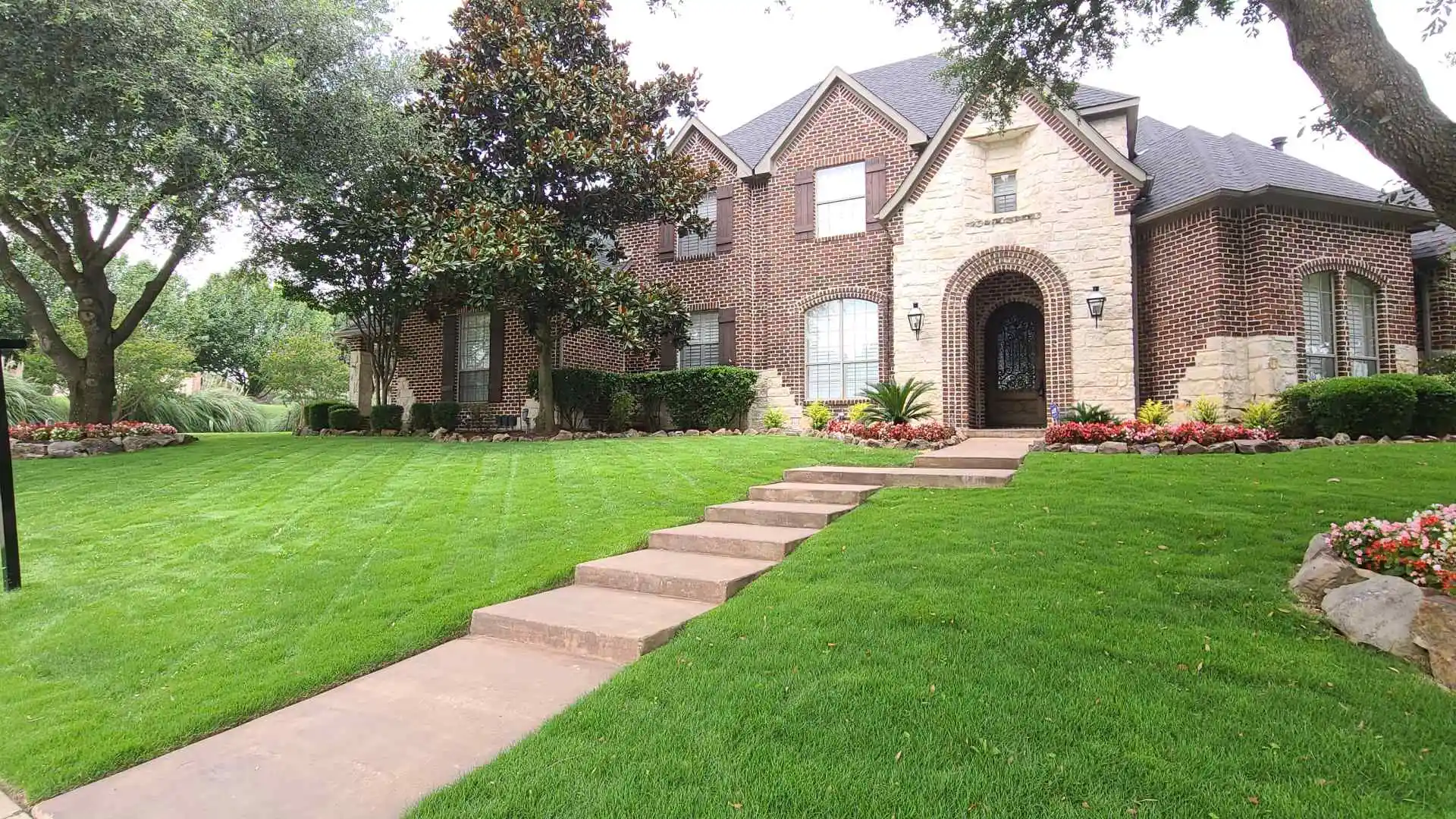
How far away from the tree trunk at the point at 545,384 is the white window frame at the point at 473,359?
3.57 metres

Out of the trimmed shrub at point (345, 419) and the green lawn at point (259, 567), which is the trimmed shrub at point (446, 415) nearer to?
the trimmed shrub at point (345, 419)

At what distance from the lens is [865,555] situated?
4.68 metres

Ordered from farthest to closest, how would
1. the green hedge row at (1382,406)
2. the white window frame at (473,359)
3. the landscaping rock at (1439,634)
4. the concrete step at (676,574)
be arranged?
the white window frame at (473,359) → the green hedge row at (1382,406) → the concrete step at (676,574) → the landscaping rock at (1439,634)

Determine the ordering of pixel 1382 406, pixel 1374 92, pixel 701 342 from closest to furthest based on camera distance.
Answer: pixel 1374 92 → pixel 1382 406 → pixel 701 342

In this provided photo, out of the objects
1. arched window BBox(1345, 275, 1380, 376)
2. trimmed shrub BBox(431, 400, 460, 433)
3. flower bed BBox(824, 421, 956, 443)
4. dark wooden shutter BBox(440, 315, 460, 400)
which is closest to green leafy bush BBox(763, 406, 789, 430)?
flower bed BBox(824, 421, 956, 443)

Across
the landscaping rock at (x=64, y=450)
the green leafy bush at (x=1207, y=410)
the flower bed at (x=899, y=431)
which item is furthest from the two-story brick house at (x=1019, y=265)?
the landscaping rock at (x=64, y=450)

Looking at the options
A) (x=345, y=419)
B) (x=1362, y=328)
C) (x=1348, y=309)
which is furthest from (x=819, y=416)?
(x=345, y=419)

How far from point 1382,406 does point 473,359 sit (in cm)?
1734

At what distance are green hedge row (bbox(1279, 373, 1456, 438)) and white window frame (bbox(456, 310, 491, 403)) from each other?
16007 millimetres

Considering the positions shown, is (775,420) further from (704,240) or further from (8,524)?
(8,524)

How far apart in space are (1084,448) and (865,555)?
6.16 meters

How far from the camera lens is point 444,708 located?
9.92 ft

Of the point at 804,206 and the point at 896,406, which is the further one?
the point at 804,206

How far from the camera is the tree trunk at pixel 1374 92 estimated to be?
3.54 meters
